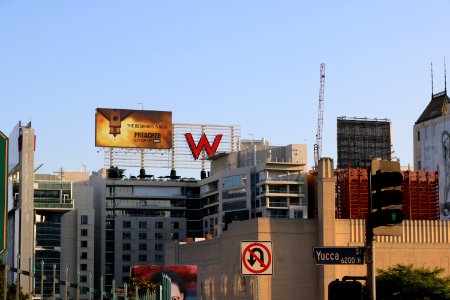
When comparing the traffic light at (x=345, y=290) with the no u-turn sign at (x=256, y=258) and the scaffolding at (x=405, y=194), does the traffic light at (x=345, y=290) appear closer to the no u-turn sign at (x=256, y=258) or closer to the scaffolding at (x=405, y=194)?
the no u-turn sign at (x=256, y=258)

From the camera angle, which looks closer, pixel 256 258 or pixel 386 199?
pixel 386 199

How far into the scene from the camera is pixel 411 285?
120 metres

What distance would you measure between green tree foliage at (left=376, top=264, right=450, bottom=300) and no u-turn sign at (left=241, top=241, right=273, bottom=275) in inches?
3752

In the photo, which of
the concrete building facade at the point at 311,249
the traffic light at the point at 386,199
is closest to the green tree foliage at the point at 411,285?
the concrete building facade at the point at 311,249

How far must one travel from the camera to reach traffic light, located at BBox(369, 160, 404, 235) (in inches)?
758

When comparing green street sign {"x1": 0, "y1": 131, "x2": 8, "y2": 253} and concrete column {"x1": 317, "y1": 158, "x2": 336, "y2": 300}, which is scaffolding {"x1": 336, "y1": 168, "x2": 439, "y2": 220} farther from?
green street sign {"x1": 0, "y1": 131, "x2": 8, "y2": 253}

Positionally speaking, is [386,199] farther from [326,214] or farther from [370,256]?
[326,214]

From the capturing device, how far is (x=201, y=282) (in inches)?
5866

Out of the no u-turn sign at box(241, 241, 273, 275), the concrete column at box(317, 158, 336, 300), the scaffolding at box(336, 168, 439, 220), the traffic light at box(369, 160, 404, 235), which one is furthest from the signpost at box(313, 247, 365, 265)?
the scaffolding at box(336, 168, 439, 220)

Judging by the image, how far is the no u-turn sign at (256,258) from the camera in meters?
22.9

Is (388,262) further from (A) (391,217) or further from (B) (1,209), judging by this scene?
(A) (391,217)

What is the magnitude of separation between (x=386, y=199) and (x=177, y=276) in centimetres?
11921

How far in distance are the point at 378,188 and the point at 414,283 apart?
338 ft

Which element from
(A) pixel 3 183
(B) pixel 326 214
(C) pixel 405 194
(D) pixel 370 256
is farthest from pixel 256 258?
(C) pixel 405 194
